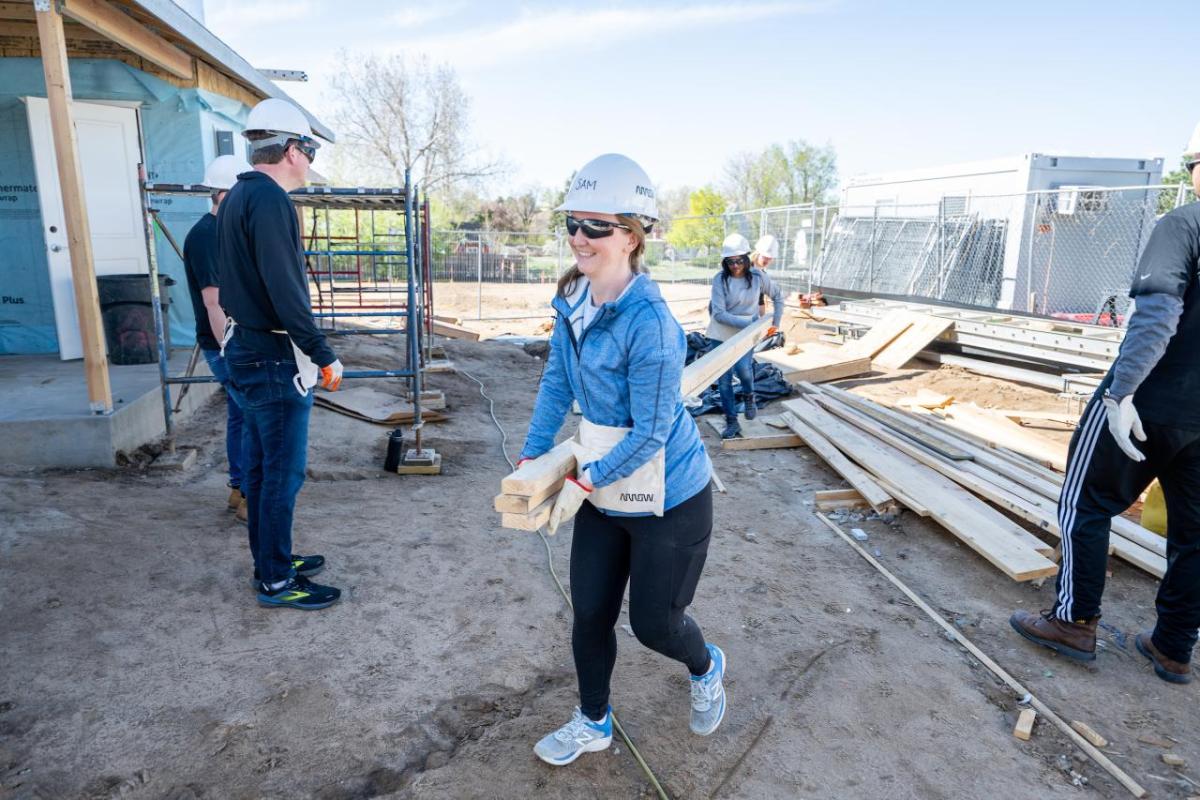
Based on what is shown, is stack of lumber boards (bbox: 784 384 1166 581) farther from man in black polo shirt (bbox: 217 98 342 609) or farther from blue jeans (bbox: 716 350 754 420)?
man in black polo shirt (bbox: 217 98 342 609)

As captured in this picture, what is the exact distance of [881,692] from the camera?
3.40 m

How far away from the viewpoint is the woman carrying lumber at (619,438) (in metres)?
2.36

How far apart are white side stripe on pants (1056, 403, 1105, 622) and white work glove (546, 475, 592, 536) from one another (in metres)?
2.60

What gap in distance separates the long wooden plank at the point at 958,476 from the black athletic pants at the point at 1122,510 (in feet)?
3.18

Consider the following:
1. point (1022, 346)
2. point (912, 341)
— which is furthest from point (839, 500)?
point (912, 341)

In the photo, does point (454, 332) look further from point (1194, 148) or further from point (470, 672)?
point (1194, 148)

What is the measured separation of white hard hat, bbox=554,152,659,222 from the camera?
236 centimetres

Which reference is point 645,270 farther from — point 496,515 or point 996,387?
point 996,387

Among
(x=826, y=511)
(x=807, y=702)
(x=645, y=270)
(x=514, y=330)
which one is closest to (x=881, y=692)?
(x=807, y=702)

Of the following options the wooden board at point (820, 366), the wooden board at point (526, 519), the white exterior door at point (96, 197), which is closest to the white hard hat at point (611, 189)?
the wooden board at point (526, 519)

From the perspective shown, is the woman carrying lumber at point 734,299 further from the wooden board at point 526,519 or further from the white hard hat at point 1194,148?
the wooden board at point 526,519

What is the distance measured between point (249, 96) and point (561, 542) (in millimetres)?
9080

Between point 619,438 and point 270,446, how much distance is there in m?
2.10

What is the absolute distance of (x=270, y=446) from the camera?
3.69m
